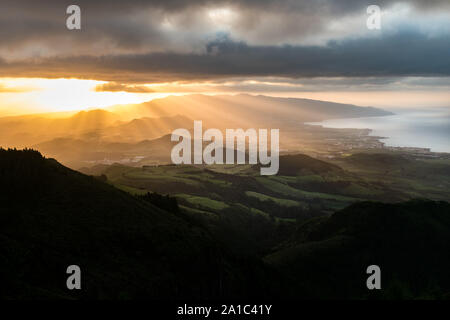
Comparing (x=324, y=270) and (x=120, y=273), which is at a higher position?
(x=120, y=273)

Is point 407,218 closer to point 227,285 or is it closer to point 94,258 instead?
point 227,285

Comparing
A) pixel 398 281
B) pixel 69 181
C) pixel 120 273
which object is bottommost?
pixel 398 281

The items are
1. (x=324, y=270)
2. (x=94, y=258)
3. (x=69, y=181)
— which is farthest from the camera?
(x=324, y=270)

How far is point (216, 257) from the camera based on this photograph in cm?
9281

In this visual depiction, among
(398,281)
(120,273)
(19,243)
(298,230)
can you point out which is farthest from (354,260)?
(19,243)

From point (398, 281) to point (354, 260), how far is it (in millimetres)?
15869

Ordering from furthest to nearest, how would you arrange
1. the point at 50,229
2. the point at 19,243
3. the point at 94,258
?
the point at 50,229 < the point at 94,258 < the point at 19,243

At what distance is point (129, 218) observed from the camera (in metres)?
96.2

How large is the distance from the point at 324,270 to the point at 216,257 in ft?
180

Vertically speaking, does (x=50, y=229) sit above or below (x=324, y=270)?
above
